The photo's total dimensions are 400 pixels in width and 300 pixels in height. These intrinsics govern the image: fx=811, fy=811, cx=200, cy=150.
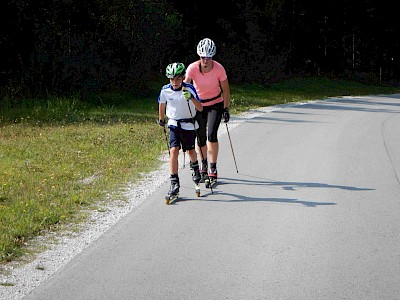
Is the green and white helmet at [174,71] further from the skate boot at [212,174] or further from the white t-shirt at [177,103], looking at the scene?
the skate boot at [212,174]

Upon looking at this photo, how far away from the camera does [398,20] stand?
54688 mm

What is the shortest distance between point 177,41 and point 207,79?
28.4 metres

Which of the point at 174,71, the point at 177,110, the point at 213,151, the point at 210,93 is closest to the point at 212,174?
the point at 213,151

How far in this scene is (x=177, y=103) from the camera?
10625 millimetres

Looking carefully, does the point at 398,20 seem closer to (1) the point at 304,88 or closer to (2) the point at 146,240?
(1) the point at 304,88

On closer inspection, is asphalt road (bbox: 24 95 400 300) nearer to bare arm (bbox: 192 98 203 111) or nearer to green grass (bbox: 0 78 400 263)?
green grass (bbox: 0 78 400 263)

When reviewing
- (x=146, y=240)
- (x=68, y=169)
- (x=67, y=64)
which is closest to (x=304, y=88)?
(x=67, y=64)

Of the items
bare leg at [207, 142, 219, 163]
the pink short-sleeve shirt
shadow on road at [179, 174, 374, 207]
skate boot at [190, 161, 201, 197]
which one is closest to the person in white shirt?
skate boot at [190, 161, 201, 197]

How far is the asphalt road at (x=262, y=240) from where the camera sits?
22.1 ft

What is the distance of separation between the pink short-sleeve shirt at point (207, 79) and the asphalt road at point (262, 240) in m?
1.37

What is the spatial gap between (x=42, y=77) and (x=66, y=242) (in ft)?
68.6

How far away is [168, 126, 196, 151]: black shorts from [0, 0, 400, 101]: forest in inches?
622

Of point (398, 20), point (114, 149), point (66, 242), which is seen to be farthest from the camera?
point (398, 20)

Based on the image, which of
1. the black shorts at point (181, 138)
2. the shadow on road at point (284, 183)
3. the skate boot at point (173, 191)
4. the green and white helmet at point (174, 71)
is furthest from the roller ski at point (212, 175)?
the green and white helmet at point (174, 71)
